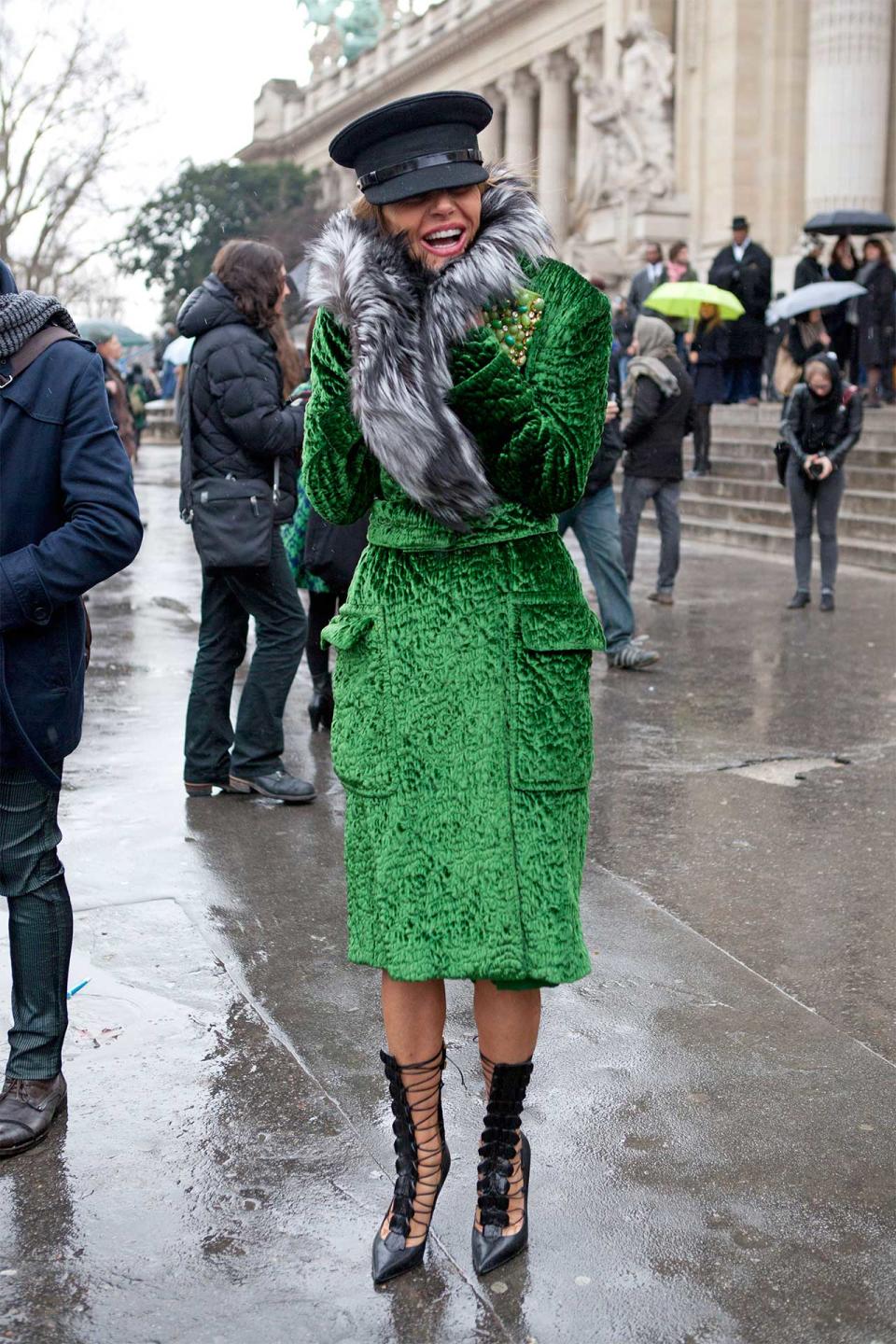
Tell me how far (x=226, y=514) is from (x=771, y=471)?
12.5 meters

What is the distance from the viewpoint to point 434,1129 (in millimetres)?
3016

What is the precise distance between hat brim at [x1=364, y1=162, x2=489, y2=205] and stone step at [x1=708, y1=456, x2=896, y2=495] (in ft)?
44.4

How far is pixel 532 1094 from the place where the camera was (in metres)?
3.70

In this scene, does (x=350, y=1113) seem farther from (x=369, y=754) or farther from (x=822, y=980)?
(x=822, y=980)

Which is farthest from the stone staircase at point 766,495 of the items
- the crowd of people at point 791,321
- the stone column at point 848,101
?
the stone column at point 848,101

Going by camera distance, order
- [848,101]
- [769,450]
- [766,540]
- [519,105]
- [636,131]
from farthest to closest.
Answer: [519,105] < [636,131] < [848,101] < [769,450] < [766,540]

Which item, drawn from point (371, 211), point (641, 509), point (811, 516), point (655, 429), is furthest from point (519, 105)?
point (371, 211)

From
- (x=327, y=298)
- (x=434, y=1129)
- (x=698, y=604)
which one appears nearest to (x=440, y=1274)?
(x=434, y=1129)

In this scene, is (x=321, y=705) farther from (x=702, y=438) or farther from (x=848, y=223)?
(x=848, y=223)

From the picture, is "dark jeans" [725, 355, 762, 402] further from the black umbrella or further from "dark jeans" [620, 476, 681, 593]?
"dark jeans" [620, 476, 681, 593]

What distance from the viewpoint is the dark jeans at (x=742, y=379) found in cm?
2033

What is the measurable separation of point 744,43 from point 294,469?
1085 inches

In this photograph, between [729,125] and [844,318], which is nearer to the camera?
[844,318]

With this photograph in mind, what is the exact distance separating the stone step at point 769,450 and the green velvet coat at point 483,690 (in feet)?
42.8
